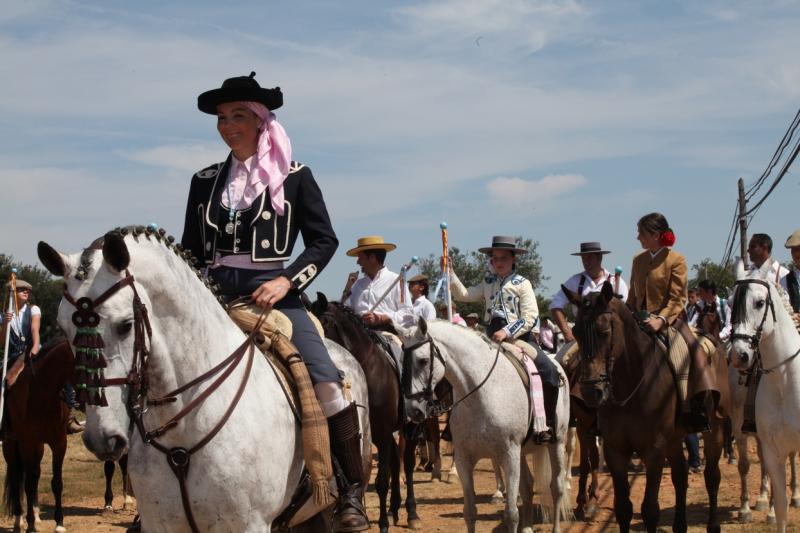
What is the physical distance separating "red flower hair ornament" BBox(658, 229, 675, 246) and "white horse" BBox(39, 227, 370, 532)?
232 inches

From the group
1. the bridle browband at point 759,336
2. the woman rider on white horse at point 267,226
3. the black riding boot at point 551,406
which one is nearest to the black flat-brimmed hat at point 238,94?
the woman rider on white horse at point 267,226

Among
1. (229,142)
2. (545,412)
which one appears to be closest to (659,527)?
(545,412)

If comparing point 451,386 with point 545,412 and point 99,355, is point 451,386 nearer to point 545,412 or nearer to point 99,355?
point 545,412

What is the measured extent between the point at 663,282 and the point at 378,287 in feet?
13.5

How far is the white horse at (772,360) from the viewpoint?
9.03m

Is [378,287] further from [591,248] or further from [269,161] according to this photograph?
[269,161]

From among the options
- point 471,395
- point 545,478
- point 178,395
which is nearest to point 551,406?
point 545,478

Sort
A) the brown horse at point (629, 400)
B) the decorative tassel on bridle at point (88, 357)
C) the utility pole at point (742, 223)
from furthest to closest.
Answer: the utility pole at point (742, 223)
the brown horse at point (629, 400)
the decorative tassel on bridle at point (88, 357)

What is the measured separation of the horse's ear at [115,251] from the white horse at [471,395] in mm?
5729

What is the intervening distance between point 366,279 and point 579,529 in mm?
4105

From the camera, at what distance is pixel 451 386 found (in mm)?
9938

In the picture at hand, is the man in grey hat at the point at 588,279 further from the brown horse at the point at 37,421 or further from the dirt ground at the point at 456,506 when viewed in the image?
the brown horse at the point at 37,421

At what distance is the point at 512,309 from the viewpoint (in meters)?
10.9

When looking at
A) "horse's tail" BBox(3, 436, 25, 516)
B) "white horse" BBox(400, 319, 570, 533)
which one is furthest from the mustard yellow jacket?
"horse's tail" BBox(3, 436, 25, 516)
